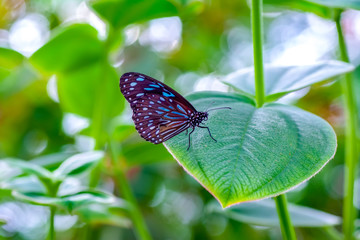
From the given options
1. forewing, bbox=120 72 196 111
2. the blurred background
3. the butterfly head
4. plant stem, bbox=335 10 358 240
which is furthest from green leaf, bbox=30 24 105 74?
plant stem, bbox=335 10 358 240

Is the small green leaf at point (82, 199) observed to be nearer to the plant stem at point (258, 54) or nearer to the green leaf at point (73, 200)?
the green leaf at point (73, 200)

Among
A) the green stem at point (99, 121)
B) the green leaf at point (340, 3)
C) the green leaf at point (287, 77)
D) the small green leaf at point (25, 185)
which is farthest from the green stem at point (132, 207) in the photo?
the green leaf at point (340, 3)

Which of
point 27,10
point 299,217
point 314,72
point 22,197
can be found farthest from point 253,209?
point 27,10

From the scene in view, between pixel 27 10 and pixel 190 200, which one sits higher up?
pixel 27 10

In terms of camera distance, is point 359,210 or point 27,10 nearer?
point 359,210

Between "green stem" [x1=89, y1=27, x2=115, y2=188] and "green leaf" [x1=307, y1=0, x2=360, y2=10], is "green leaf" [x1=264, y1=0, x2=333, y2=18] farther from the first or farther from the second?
"green stem" [x1=89, y1=27, x2=115, y2=188]

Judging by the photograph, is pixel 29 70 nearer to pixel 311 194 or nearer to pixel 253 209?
pixel 253 209

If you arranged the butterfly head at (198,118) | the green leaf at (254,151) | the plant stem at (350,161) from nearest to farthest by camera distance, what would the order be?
1. the green leaf at (254,151)
2. the butterfly head at (198,118)
3. the plant stem at (350,161)
